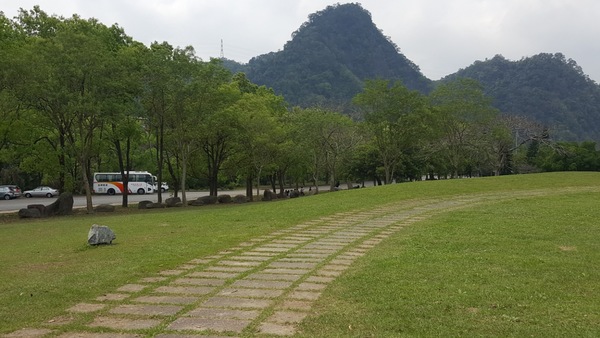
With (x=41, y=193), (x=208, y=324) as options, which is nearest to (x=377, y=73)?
(x=41, y=193)

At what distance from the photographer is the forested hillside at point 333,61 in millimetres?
105325

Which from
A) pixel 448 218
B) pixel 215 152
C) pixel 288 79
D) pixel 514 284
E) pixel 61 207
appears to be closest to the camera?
pixel 514 284

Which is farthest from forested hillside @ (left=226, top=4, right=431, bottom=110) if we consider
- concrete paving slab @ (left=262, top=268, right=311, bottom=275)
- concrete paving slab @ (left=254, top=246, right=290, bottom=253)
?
concrete paving slab @ (left=262, top=268, right=311, bottom=275)

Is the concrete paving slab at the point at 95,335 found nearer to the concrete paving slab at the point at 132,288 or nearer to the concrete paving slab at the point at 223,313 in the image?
the concrete paving slab at the point at 223,313

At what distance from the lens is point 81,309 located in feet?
20.1

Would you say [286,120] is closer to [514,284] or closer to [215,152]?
[215,152]

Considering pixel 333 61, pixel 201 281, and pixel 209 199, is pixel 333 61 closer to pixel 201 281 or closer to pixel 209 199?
pixel 209 199

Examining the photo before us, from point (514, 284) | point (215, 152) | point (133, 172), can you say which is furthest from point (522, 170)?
point (514, 284)

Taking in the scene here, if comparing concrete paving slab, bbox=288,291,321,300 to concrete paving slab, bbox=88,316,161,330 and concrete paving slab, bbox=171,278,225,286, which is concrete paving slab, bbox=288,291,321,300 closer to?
concrete paving slab, bbox=171,278,225,286

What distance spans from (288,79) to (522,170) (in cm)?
6697

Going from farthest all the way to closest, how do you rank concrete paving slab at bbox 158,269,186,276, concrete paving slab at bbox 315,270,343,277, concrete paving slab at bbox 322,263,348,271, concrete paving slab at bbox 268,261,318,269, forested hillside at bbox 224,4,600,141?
forested hillside at bbox 224,4,600,141, concrete paving slab at bbox 268,261,318,269, concrete paving slab at bbox 322,263,348,271, concrete paving slab at bbox 158,269,186,276, concrete paving slab at bbox 315,270,343,277

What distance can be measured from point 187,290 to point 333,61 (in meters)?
120

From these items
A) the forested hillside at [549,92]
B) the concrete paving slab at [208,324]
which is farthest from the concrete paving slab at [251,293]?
the forested hillside at [549,92]

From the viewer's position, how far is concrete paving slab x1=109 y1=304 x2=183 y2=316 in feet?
19.3
